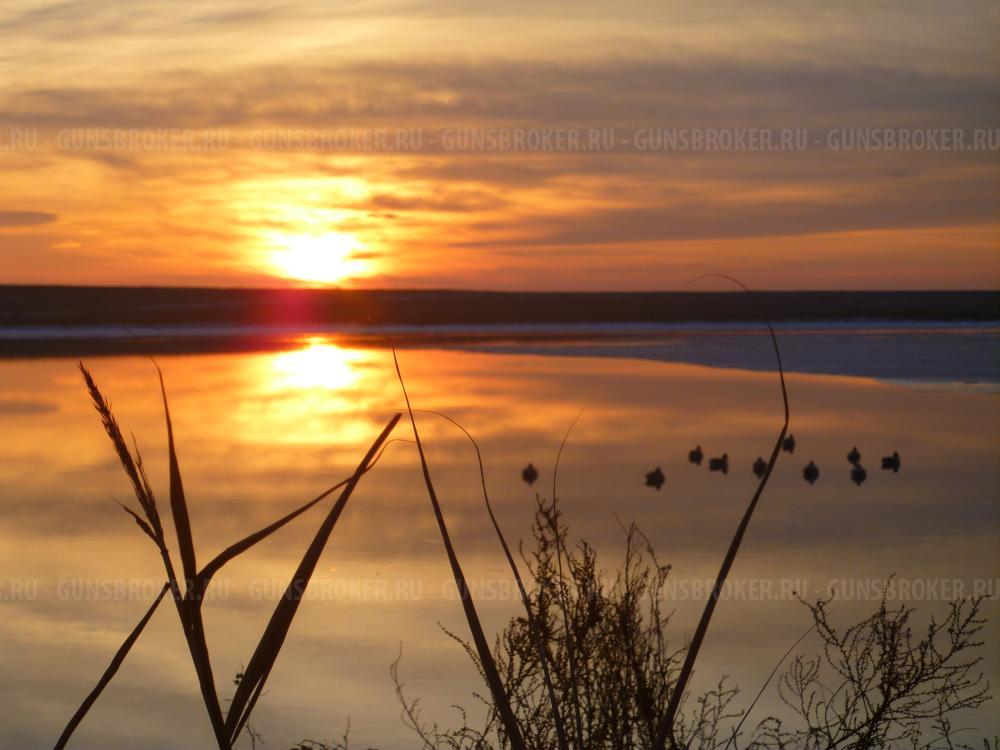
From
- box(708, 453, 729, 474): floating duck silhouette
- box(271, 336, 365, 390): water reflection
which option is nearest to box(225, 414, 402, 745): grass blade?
A: box(708, 453, 729, 474): floating duck silhouette

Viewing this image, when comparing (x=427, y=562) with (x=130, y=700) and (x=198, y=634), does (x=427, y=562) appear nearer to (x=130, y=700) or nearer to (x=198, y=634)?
(x=130, y=700)

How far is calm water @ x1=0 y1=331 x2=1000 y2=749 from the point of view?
18.8 ft

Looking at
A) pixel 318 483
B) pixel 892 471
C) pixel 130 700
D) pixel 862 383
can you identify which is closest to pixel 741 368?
pixel 862 383

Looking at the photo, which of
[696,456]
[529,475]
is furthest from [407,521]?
[696,456]

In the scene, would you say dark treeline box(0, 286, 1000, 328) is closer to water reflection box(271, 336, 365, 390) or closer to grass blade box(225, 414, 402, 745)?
water reflection box(271, 336, 365, 390)

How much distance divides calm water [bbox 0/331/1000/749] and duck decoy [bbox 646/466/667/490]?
0.32 feet

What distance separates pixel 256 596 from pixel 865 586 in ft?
11.8

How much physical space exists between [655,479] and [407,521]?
8.45 feet

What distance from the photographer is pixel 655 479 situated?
1070cm

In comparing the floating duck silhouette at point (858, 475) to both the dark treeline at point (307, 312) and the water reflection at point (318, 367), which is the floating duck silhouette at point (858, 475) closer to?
the water reflection at point (318, 367)

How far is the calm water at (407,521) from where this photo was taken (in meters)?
5.73

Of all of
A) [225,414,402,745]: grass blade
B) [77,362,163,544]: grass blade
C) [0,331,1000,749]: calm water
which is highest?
[0,331,1000,749]: calm water

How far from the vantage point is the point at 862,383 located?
830 inches

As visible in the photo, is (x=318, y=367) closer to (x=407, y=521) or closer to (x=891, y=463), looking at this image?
(x=891, y=463)
